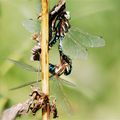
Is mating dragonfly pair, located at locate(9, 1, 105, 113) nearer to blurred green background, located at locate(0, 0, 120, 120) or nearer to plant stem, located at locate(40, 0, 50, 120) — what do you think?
plant stem, located at locate(40, 0, 50, 120)

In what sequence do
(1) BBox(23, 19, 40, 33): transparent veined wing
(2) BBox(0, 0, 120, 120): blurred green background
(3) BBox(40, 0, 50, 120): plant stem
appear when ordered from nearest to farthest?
(3) BBox(40, 0, 50, 120): plant stem < (1) BBox(23, 19, 40, 33): transparent veined wing < (2) BBox(0, 0, 120, 120): blurred green background

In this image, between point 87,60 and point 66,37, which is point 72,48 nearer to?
point 66,37

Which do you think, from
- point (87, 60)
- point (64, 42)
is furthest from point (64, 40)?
point (87, 60)

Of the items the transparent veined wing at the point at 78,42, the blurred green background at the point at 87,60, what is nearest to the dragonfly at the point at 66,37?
the transparent veined wing at the point at 78,42

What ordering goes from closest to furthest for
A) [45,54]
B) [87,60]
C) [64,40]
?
[45,54] → [64,40] → [87,60]

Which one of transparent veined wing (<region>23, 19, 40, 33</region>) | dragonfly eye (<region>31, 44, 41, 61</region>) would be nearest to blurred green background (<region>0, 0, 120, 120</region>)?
transparent veined wing (<region>23, 19, 40, 33</region>)

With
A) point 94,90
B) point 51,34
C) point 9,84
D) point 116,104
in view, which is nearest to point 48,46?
point 51,34
